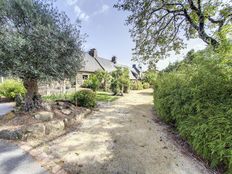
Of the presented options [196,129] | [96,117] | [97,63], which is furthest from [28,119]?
[97,63]

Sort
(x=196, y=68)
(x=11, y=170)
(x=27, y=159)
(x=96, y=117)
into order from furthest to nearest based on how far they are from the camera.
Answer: (x=96, y=117) < (x=196, y=68) < (x=27, y=159) < (x=11, y=170)

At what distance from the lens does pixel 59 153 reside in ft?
11.8

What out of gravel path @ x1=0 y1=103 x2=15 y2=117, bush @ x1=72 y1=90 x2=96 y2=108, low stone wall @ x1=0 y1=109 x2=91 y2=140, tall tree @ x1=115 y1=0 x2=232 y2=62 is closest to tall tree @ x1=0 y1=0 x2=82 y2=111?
low stone wall @ x1=0 y1=109 x2=91 y2=140

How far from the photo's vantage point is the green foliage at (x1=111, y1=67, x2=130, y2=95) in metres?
17.2

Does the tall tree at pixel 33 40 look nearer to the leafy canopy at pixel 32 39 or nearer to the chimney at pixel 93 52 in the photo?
the leafy canopy at pixel 32 39

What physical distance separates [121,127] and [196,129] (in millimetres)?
2854

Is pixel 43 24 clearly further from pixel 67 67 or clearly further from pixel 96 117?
pixel 96 117

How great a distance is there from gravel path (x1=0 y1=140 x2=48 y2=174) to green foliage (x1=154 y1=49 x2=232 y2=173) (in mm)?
3251

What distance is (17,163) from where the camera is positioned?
117 inches

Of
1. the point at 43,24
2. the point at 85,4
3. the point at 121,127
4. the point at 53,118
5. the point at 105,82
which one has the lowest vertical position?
the point at 121,127

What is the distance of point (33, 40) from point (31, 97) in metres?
→ 2.19

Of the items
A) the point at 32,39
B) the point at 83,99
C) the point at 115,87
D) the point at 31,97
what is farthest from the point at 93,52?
the point at 32,39

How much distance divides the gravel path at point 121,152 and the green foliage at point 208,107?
0.57 metres

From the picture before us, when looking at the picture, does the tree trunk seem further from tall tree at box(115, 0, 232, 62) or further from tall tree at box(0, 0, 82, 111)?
tall tree at box(115, 0, 232, 62)
